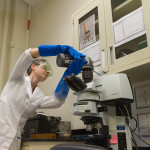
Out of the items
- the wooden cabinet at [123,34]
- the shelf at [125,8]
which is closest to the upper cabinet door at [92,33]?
the wooden cabinet at [123,34]

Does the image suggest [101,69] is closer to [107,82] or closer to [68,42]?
[107,82]

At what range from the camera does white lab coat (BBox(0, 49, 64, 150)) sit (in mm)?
1450

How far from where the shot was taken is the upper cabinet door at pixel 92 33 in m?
1.53

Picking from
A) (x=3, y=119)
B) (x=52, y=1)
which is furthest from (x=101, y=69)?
(x=52, y=1)

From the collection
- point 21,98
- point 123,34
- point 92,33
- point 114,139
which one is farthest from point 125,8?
point 21,98

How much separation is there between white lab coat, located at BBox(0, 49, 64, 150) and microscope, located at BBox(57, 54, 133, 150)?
1.72ft

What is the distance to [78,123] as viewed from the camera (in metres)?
1.95

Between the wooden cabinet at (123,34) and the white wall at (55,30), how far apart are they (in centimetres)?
74

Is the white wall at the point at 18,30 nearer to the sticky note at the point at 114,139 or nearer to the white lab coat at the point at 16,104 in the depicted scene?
the white lab coat at the point at 16,104

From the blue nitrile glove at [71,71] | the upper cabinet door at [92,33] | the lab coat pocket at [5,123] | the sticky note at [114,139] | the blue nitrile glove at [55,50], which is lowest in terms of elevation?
the sticky note at [114,139]

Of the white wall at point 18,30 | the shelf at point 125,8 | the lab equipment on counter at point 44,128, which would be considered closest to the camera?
the shelf at point 125,8

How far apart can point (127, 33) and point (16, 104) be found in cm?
104

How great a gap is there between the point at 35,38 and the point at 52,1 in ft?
2.18

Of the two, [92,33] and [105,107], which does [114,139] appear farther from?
[92,33]
